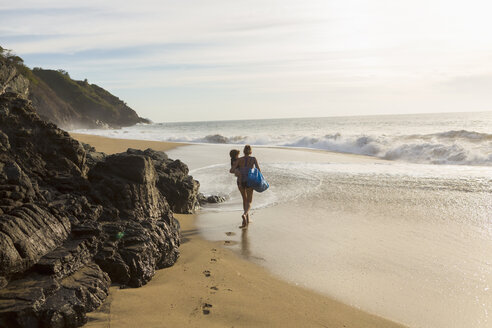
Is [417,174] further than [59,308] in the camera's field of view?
Yes

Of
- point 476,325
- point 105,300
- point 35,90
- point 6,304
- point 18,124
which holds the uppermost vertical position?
point 35,90

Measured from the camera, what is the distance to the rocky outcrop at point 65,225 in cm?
324

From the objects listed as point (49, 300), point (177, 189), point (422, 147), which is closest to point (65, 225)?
point (49, 300)

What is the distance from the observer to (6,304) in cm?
299

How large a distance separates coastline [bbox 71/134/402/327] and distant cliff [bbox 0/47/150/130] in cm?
6731

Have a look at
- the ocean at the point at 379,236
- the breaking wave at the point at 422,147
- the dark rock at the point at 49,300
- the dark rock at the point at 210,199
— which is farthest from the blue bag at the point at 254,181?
the breaking wave at the point at 422,147

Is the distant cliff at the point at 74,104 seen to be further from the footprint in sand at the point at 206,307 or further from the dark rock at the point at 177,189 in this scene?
the footprint in sand at the point at 206,307

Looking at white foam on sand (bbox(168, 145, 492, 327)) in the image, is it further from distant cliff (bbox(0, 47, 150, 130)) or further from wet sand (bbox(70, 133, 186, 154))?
distant cliff (bbox(0, 47, 150, 130))

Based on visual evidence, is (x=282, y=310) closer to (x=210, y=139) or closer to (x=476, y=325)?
(x=476, y=325)

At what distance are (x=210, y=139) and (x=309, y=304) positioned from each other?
1500 inches

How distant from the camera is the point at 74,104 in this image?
333 feet

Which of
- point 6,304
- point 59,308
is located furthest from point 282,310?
point 6,304

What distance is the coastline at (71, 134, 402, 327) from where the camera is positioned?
3.58 metres

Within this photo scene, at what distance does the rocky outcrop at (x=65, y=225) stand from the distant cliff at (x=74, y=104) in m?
65.3
